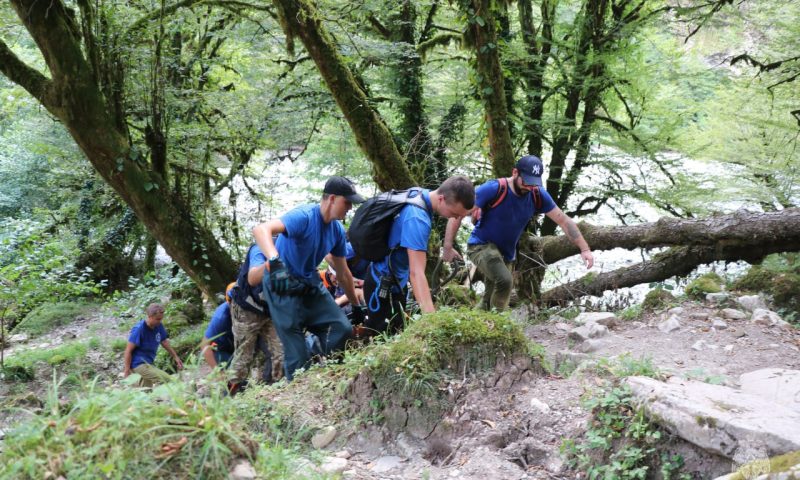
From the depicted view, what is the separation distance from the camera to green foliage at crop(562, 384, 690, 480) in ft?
8.73

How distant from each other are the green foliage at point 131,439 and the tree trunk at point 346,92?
5.89 metres

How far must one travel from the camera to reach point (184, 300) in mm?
12930

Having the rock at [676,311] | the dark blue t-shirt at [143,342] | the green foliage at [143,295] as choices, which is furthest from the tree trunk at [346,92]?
the green foliage at [143,295]

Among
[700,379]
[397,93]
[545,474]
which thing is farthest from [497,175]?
[545,474]

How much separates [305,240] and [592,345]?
2.96 metres

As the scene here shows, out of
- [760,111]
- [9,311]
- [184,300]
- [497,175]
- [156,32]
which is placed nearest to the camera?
[497,175]

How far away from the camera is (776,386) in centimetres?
343

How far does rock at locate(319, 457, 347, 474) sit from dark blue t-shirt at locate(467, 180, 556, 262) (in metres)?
3.33

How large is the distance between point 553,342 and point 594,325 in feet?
1.55

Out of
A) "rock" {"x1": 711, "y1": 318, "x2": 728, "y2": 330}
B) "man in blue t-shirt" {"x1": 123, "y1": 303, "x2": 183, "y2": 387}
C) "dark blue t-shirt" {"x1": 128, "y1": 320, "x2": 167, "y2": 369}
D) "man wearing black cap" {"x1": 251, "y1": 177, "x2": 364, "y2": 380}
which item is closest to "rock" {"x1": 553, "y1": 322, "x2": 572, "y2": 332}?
"rock" {"x1": 711, "y1": 318, "x2": 728, "y2": 330}

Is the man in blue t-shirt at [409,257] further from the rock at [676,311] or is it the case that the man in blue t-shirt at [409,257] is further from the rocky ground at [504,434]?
the rock at [676,311]

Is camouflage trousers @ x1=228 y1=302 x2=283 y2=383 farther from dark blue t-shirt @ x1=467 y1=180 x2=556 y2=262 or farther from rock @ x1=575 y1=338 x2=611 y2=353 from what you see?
rock @ x1=575 y1=338 x2=611 y2=353

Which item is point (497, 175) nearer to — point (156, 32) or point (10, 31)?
point (156, 32)

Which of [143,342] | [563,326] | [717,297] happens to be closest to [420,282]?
[563,326]
